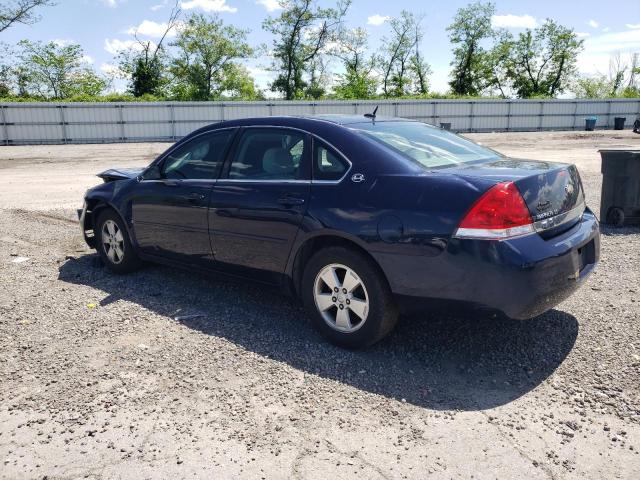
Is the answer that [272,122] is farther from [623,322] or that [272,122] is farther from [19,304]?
[623,322]

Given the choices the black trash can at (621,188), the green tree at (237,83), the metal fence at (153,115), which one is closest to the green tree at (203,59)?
the green tree at (237,83)

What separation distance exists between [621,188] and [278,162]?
225 inches

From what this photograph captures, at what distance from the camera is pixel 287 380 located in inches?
134

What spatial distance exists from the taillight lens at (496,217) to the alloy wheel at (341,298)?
2.67ft

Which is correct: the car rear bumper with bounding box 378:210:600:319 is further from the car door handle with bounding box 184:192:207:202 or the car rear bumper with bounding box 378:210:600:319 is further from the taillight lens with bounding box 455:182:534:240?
the car door handle with bounding box 184:192:207:202

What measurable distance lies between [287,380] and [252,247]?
1191 millimetres

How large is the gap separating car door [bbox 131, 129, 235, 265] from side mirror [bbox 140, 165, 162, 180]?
1 cm

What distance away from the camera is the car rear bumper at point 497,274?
3.09 meters

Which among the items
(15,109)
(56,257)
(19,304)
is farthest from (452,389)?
(15,109)

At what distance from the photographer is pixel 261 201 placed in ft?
13.4

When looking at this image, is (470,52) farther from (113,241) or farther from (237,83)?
(113,241)

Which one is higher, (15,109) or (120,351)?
(15,109)

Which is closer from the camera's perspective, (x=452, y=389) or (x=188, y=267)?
(x=452, y=389)

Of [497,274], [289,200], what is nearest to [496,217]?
[497,274]
